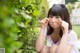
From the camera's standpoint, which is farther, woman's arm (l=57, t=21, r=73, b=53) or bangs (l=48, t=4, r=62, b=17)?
bangs (l=48, t=4, r=62, b=17)

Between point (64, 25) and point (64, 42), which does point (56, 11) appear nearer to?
point (64, 25)

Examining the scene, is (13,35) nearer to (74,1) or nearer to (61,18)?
(61,18)

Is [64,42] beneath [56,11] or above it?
beneath

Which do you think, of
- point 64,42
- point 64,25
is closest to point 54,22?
point 64,25

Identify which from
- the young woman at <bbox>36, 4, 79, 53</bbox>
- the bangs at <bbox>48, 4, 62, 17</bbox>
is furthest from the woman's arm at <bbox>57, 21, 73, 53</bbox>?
the bangs at <bbox>48, 4, 62, 17</bbox>

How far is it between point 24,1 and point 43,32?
1.20 m

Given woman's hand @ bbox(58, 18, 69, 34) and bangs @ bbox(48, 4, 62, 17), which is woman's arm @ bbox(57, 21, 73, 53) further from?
bangs @ bbox(48, 4, 62, 17)

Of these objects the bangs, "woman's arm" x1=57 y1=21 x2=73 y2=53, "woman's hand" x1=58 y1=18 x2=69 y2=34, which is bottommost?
"woman's arm" x1=57 y1=21 x2=73 y2=53

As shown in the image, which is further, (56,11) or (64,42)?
(56,11)

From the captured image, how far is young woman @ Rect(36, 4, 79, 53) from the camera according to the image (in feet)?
7.26

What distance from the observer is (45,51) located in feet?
7.57

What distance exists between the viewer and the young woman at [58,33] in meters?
2.21

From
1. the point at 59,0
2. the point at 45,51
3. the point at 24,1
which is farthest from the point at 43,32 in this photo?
the point at 59,0

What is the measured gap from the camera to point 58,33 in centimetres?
245
